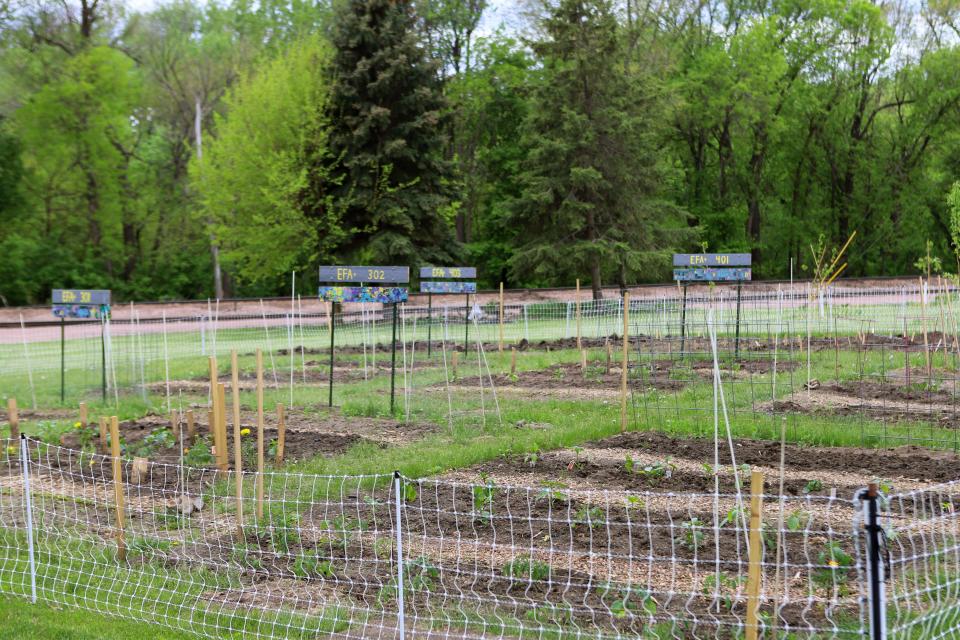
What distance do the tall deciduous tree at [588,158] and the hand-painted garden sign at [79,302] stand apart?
19050 mm

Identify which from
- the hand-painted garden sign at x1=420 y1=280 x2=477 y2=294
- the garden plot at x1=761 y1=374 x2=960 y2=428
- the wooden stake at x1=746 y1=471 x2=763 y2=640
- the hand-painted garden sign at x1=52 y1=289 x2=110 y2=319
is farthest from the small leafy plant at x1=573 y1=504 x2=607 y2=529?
the hand-painted garden sign at x1=420 y1=280 x2=477 y2=294

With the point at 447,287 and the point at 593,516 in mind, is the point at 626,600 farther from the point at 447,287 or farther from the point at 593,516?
the point at 447,287

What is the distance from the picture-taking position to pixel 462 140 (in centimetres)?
4697

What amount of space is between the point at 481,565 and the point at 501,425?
16.8 feet

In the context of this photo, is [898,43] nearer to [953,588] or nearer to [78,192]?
[78,192]

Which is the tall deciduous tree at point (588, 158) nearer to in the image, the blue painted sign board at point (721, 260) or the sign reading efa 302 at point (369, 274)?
the blue painted sign board at point (721, 260)

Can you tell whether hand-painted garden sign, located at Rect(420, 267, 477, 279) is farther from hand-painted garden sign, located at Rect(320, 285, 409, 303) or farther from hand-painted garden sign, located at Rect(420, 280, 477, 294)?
hand-painted garden sign, located at Rect(320, 285, 409, 303)

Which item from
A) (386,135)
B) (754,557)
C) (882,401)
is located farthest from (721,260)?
(386,135)

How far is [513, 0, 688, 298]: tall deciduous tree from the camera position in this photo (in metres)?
32.9

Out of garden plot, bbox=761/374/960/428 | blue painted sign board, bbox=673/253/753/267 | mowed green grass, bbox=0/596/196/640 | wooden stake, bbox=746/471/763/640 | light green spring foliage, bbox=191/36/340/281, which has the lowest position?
mowed green grass, bbox=0/596/196/640

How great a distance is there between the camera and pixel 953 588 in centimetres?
541

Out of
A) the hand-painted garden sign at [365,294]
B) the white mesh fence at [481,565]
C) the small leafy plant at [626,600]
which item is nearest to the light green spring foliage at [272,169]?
the hand-painted garden sign at [365,294]

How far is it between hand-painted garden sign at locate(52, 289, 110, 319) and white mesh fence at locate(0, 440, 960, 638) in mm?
8320

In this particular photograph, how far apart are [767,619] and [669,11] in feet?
151
